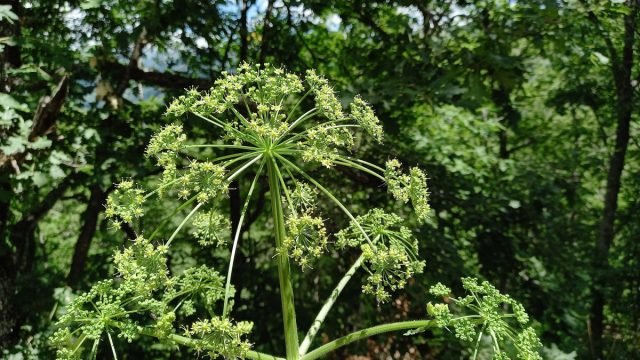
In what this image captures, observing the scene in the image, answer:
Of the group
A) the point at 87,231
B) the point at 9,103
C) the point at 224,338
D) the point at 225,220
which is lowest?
the point at 224,338

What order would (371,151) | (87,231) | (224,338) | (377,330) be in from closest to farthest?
1. (224,338)
2. (377,330)
3. (87,231)
4. (371,151)

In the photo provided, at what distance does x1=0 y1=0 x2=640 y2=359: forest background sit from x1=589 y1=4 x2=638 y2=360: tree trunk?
0.04 meters

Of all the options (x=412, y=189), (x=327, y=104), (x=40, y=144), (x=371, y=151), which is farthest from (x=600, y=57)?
(x=40, y=144)

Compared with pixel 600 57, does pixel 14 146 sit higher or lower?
lower

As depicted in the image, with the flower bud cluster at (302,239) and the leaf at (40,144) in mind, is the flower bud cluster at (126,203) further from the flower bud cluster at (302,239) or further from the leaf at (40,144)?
the leaf at (40,144)

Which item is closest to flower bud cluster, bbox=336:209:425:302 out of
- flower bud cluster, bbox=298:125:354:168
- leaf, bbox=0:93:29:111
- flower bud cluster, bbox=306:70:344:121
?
flower bud cluster, bbox=298:125:354:168

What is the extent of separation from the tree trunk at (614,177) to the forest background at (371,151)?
39 millimetres

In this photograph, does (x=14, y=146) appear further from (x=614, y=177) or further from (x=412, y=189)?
(x=614, y=177)

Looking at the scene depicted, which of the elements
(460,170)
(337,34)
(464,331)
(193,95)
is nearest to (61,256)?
(337,34)

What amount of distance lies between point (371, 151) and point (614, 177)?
4544 millimetres

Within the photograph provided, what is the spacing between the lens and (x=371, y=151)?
6094 mm

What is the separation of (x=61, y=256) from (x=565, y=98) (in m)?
9.29

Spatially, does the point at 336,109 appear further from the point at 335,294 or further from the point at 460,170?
the point at 460,170

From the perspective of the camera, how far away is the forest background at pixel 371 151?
475 centimetres
